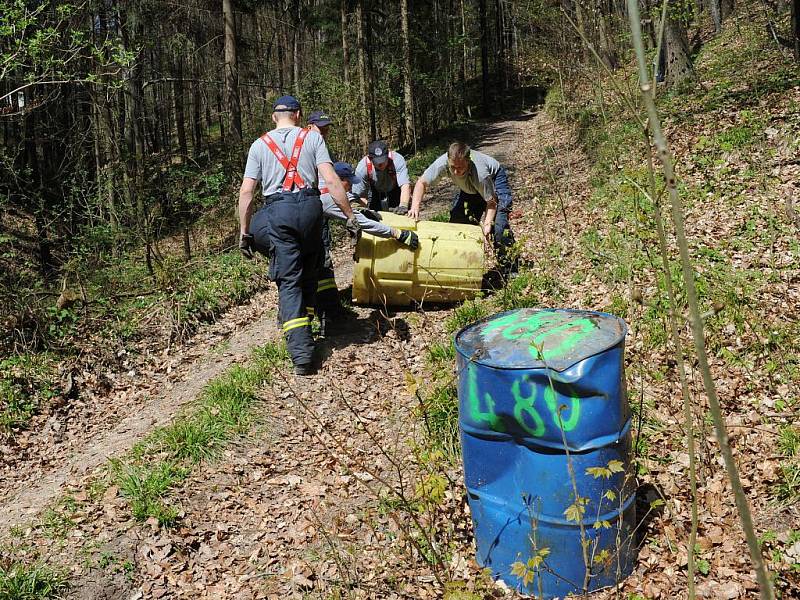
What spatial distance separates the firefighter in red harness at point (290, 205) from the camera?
18.1 feet

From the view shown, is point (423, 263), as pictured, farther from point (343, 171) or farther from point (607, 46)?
point (607, 46)

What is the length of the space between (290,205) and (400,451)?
2.28 metres

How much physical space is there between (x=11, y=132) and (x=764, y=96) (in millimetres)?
14110

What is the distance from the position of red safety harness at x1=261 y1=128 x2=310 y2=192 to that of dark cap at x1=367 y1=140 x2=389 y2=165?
5.71 feet

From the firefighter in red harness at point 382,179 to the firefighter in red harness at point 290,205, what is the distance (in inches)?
62.4

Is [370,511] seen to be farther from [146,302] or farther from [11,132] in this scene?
[11,132]

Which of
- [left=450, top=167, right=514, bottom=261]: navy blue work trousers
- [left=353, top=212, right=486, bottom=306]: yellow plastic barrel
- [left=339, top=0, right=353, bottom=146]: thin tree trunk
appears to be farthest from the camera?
[left=339, top=0, right=353, bottom=146]: thin tree trunk

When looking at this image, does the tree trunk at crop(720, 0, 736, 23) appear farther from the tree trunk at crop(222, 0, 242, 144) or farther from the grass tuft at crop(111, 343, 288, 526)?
the grass tuft at crop(111, 343, 288, 526)

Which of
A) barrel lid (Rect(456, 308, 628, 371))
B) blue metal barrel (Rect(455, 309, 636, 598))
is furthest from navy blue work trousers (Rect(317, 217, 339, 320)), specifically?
blue metal barrel (Rect(455, 309, 636, 598))

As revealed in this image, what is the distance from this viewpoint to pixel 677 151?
9.55m

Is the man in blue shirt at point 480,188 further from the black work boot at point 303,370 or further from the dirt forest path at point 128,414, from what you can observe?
the black work boot at point 303,370

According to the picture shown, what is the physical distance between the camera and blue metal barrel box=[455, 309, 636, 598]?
2918 mm

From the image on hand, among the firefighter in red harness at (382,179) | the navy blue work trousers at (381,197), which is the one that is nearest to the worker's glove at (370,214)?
the firefighter in red harness at (382,179)

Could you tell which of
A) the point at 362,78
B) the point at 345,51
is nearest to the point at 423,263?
the point at 362,78
